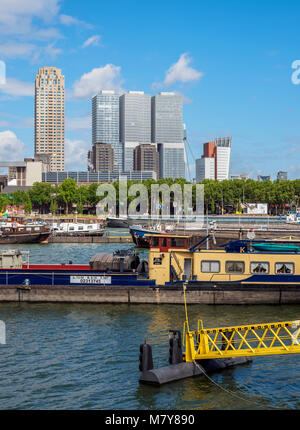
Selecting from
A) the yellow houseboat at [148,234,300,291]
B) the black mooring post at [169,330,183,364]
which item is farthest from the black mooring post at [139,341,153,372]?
the yellow houseboat at [148,234,300,291]

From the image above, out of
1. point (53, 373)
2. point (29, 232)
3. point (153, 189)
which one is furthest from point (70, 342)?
point (153, 189)

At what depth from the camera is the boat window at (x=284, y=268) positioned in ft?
117

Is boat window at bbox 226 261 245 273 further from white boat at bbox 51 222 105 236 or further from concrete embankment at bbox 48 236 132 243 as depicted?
white boat at bbox 51 222 105 236

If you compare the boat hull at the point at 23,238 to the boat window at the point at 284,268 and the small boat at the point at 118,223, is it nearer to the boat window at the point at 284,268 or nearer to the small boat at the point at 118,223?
the small boat at the point at 118,223

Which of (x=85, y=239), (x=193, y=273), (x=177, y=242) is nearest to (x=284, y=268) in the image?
(x=193, y=273)

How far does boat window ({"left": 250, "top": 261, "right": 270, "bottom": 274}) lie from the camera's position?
117 feet

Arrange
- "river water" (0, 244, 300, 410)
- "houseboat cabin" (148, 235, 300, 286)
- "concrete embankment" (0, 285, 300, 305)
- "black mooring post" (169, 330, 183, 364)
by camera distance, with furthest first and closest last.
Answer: "houseboat cabin" (148, 235, 300, 286) < "concrete embankment" (0, 285, 300, 305) < "black mooring post" (169, 330, 183, 364) < "river water" (0, 244, 300, 410)

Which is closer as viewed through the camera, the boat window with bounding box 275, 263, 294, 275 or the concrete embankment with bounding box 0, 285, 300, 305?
the concrete embankment with bounding box 0, 285, 300, 305

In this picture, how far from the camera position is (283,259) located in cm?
3575

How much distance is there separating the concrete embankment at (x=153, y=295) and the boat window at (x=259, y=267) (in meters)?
1.53

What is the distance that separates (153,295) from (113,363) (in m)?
11.3

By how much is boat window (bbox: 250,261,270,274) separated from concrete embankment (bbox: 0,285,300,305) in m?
1.53

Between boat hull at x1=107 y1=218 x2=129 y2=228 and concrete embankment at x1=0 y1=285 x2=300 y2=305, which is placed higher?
boat hull at x1=107 y1=218 x2=129 y2=228

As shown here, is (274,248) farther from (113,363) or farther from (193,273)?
(113,363)
